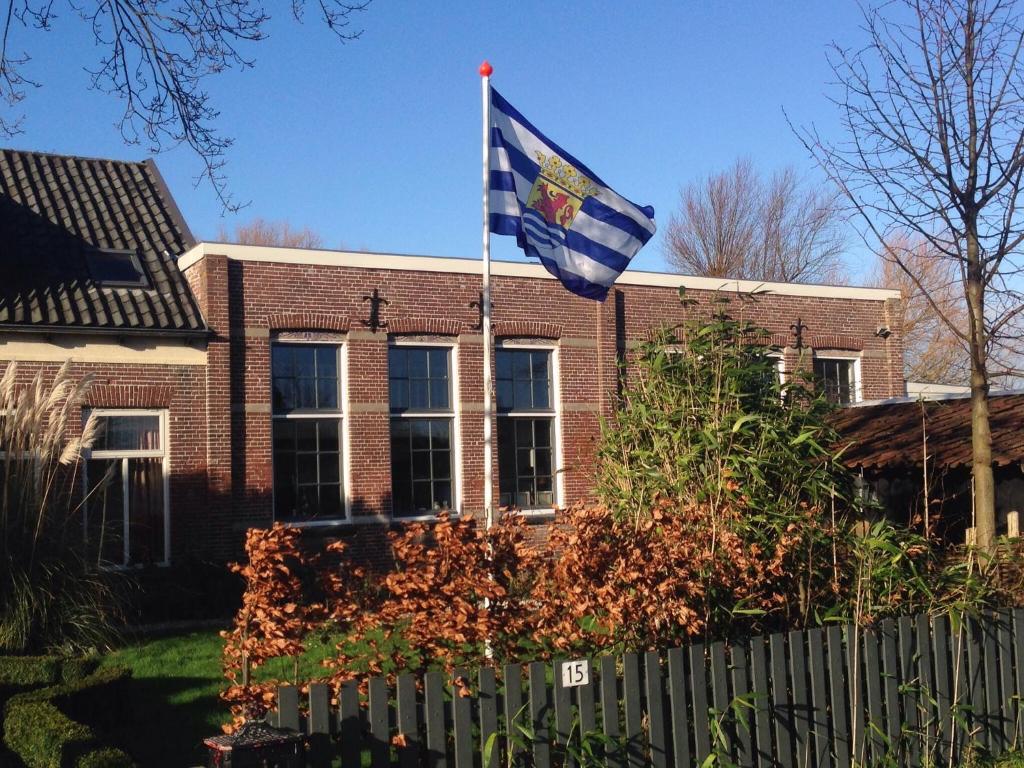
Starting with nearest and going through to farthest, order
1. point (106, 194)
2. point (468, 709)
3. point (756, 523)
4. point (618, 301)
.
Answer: point (468, 709) → point (756, 523) → point (106, 194) → point (618, 301)

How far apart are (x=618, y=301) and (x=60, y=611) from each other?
11.8 metres

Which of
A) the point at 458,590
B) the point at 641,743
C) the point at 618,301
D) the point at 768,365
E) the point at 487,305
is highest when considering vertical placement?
the point at 618,301

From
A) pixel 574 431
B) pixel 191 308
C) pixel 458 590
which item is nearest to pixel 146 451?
pixel 191 308

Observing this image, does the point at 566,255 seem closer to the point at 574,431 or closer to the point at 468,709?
the point at 468,709

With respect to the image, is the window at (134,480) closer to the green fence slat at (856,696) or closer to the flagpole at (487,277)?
the flagpole at (487,277)

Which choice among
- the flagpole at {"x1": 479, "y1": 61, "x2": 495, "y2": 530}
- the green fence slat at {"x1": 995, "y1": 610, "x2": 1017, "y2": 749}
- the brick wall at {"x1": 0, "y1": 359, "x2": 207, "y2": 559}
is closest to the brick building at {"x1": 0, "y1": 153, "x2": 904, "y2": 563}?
the brick wall at {"x1": 0, "y1": 359, "x2": 207, "y2": 559}

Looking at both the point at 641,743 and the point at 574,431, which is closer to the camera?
the point at 641,743

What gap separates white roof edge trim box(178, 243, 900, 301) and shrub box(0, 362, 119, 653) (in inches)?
218

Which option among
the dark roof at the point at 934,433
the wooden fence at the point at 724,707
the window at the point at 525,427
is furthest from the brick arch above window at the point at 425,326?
the wooden fence at the point at 724,707

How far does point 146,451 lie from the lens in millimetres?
15836

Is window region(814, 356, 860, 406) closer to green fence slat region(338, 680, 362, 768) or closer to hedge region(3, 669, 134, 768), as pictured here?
hedge region(3, 669, 134, 768)

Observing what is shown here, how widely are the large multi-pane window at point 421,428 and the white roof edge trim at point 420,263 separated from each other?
4.37ft

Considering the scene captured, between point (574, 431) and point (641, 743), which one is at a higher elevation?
point (574, 431)

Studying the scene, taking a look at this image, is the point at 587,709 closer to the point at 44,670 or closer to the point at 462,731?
the point at 462,731
